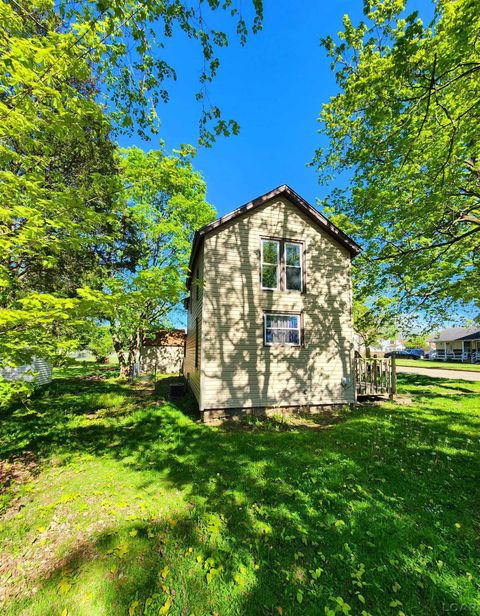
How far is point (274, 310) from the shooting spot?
10.2 meters

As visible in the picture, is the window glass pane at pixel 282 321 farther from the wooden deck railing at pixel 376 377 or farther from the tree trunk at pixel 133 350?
the tree trunk at pixel 133 350

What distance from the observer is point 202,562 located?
340 centimetres

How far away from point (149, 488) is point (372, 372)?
35.1 feet

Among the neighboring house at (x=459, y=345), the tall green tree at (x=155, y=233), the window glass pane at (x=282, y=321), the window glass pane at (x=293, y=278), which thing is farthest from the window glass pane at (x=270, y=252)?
the neighboring house at (x=459, y=345)

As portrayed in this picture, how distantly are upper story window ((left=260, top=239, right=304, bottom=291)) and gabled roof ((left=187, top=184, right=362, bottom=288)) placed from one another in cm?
131

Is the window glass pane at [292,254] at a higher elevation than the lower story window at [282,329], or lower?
higher

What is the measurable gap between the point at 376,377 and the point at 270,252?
7.66 meters

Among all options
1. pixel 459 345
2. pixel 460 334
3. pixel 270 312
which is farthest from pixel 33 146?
pixel 459 345

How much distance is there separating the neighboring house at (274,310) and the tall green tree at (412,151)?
271 centimetres

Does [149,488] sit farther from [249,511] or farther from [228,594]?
[228,594]

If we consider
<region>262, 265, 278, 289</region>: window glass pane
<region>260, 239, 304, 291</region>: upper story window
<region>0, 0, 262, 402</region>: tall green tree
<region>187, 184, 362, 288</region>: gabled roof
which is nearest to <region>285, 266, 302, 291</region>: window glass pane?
<region>260, 239, 304, 291</region>: upper story window

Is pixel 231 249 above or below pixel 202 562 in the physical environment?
above

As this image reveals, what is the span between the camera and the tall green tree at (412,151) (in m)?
5.48

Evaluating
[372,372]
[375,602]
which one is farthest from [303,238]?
[375,602]
